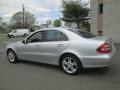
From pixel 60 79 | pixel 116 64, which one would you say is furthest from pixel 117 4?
pixel 60 79

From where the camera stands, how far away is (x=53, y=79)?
5859 mm

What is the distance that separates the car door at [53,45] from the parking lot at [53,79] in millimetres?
486

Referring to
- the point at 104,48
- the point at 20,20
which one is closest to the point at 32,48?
the point at 104,48

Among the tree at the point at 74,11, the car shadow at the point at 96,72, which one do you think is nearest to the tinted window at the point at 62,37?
the car shadow at the point at 96,72

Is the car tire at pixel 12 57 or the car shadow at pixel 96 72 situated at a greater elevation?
the car tire at pixel 12 57

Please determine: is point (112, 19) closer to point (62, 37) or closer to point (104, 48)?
point (62, 37)

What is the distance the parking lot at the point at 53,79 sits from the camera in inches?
204

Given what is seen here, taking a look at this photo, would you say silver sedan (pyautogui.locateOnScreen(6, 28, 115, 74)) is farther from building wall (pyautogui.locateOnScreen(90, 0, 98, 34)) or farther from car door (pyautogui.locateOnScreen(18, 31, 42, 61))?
building wall (pyautogui.locateOnScreen(90, 0, 98, 34))

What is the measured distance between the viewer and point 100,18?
20.7 metres

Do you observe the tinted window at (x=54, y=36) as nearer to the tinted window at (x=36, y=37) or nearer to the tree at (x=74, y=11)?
the tinted window at (x=36, y=37)

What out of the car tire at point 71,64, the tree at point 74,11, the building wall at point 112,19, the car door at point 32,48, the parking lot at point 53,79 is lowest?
the parking lot at point 53,79

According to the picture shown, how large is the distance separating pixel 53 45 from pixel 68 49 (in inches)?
25.3

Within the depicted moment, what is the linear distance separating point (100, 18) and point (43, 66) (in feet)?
47.7

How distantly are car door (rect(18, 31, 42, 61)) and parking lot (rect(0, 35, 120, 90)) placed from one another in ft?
1.35
